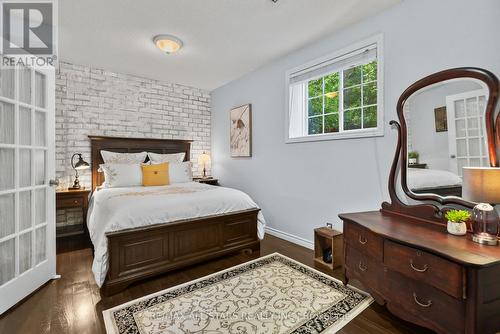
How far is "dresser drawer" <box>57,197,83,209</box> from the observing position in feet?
10.5

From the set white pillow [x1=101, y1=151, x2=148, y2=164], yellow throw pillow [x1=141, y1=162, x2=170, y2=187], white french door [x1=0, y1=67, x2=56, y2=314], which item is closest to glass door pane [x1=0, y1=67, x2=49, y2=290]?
white french door [x1=0, y1=67, x2=56, y2=314]

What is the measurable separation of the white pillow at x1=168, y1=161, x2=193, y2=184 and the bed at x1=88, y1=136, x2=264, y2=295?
3.69 ft

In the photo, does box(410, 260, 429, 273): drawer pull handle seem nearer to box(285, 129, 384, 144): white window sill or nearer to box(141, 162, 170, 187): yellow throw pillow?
box(285, 129, 384, 144): white window sill

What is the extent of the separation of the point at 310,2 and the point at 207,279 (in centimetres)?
279

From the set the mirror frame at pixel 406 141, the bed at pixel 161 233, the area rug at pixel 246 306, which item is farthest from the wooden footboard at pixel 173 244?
the mirror frame at pixel 406 141

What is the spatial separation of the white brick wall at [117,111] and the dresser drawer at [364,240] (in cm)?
356

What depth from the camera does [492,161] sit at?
5.52 feet

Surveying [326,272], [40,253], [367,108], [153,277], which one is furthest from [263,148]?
[40,253]

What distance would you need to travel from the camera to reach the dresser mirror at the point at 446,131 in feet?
5.73

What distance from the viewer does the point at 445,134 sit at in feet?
6.40

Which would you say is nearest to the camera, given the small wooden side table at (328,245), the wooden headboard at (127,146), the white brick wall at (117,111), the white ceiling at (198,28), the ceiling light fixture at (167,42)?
the white ceiling at (198,28)

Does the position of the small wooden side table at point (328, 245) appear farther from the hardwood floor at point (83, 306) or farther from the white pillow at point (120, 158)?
the white pillow at point (120, 158)

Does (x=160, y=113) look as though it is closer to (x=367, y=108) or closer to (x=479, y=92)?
(x=367, y=108)

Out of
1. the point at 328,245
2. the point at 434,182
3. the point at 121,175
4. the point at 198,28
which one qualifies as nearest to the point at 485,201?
the point at 434,182
